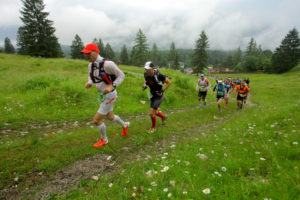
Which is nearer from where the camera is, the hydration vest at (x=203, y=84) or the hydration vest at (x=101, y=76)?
the hydration vest at (x=101, y=76)

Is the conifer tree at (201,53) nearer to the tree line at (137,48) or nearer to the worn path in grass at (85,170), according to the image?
the tree line at (137,48)

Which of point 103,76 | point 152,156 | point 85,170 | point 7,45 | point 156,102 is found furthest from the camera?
point 7,45

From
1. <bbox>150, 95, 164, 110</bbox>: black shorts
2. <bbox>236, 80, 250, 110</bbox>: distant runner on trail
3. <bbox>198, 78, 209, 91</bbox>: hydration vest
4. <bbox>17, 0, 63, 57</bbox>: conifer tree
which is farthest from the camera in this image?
<bbox>17, 0, 63, 57</bbox>: conifer tree

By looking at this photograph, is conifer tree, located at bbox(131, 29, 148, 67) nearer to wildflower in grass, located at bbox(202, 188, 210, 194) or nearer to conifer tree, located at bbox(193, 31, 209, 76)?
conifer tree, located at bbox(193, 31, 209, 76)

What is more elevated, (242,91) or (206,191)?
(242,91)

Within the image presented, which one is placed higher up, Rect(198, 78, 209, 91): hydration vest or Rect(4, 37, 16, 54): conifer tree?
Rect(4, 37, 16, 54): conifer tree

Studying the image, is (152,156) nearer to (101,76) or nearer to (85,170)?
(85,170)

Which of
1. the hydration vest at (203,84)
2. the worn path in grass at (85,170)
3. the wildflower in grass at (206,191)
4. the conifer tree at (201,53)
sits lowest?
the worn path in grass at (85,170)

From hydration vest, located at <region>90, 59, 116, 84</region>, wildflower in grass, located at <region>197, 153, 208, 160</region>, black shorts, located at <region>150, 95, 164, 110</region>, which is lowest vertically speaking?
wildflower in grass, located at <region>197, 153, 208, 160</region>

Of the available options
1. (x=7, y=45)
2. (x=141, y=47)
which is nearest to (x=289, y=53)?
(x=141, y=47)

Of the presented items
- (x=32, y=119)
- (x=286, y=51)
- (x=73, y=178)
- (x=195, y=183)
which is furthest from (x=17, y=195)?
(x=286, y=51)

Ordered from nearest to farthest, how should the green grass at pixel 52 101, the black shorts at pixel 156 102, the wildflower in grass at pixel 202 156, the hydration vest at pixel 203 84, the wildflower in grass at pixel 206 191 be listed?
1. the wildflower in grass at pixel 206 191
2. the wildflower in grass at pixel 202 156
3. the black shorts at pixel 156 102
4. the green grass at pixel 52 101
5. the hydration vest at pixel 203 84

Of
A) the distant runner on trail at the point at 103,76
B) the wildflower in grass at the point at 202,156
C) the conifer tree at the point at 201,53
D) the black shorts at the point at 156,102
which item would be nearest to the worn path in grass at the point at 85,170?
the distant runner on trail at the point at 103,76

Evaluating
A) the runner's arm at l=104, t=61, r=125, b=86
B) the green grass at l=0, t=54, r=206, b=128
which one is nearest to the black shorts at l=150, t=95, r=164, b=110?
the runner's arm at l=104, t=61, r=125, b=86
